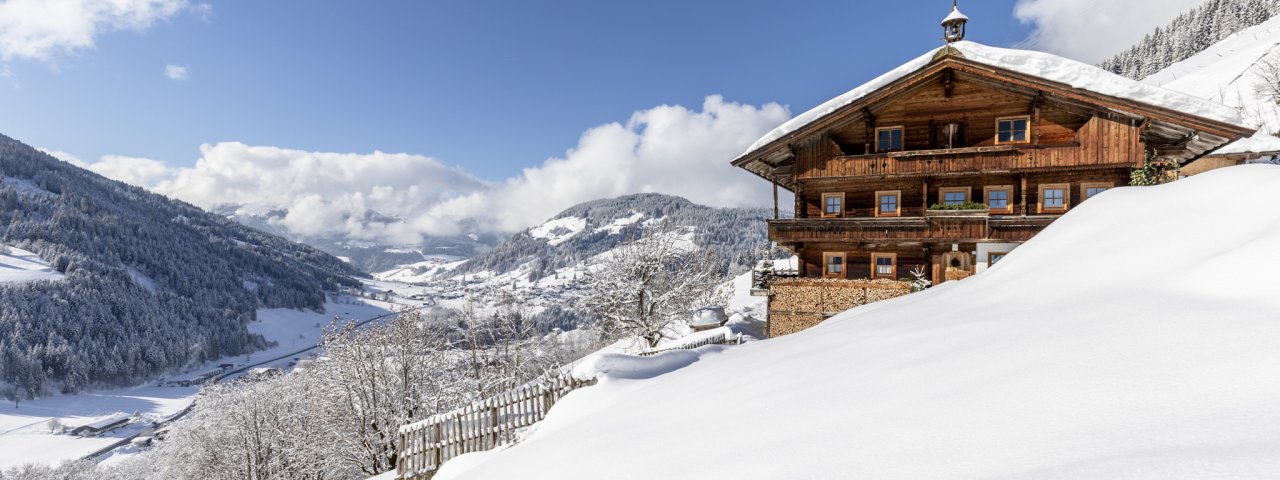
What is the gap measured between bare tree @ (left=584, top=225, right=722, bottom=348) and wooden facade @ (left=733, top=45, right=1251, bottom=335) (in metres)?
8.46

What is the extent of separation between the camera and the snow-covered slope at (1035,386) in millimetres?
2443

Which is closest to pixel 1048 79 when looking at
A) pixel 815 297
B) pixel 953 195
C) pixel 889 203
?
pixel 953 195

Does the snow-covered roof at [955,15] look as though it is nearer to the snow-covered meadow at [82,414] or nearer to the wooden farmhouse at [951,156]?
the wooden farmhouse at [951,156]

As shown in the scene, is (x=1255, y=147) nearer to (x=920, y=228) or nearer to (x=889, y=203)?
(x=889, y=203)

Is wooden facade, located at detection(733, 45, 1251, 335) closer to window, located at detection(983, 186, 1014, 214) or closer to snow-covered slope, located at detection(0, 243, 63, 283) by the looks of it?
window, located at detection(983, 186, 1014, 214)

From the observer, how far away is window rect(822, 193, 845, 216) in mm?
21875

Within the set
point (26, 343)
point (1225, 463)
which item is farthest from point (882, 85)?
point (26, 343)

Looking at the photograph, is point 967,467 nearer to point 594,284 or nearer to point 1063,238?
point 1063,238

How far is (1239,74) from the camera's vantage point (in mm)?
Result: 48312

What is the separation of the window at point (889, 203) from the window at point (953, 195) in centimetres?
153

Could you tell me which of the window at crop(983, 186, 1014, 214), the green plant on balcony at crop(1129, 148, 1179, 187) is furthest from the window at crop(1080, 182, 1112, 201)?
the window at crop(983, 186, 1014, 214)

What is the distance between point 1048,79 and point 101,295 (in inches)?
7610

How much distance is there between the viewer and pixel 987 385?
338cm

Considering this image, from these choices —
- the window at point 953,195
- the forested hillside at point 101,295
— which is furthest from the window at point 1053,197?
the forested hillside at point 101,295
